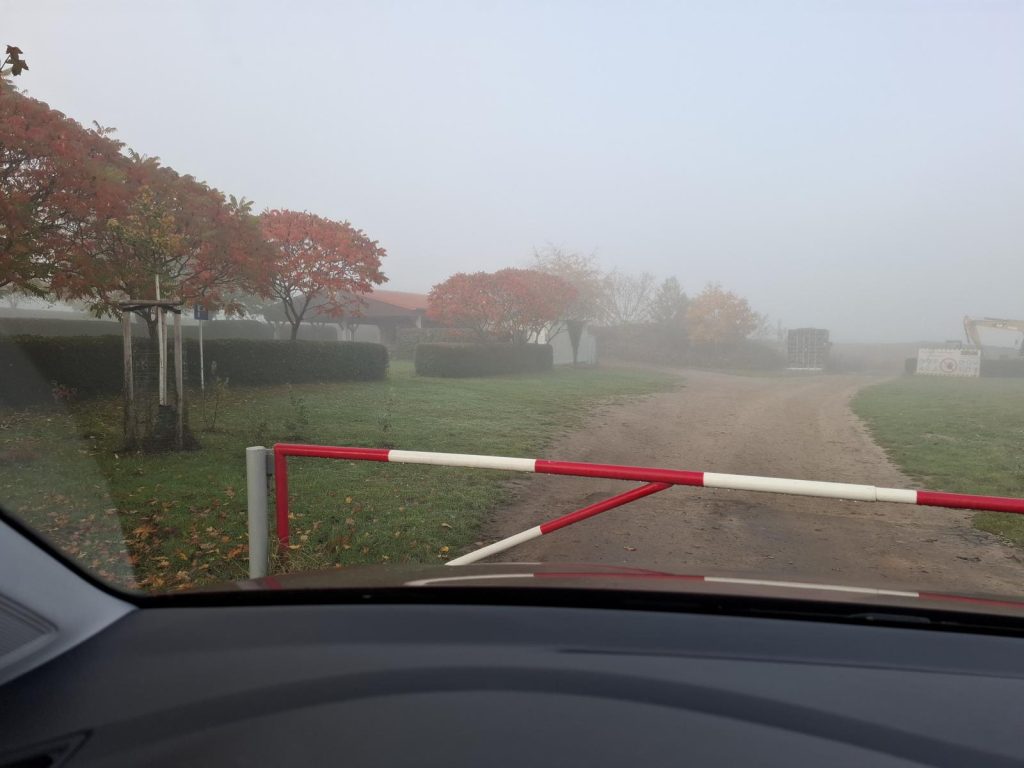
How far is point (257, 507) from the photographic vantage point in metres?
4.30

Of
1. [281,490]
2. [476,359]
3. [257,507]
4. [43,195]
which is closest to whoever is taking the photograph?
[257,507]

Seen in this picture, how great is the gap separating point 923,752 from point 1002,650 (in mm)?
384

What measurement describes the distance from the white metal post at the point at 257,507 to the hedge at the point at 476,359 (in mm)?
19576

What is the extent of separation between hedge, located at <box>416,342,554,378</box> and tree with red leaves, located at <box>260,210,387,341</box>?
7482 millimetres

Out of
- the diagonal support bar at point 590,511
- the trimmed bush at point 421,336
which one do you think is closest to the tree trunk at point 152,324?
the diagonal support bar at point 590,511

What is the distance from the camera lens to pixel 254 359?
15.9 meters

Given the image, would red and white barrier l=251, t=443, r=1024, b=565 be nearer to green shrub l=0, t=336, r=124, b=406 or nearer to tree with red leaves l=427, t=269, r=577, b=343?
green shrub l=0, t=336, r=124, b=406

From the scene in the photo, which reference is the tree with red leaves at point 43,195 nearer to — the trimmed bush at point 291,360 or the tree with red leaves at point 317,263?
the tree with red leaves at point 317,263

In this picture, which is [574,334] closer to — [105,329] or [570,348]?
[570,348]

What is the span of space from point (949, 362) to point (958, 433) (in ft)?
36.1

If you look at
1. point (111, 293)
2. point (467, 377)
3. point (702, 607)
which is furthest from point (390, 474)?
point (467, 377)

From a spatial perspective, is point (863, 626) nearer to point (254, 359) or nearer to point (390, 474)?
point (390, 474)

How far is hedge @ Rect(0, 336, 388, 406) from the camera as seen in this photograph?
36.1ft

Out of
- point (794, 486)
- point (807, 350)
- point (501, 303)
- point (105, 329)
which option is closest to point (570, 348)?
point (501, 303)
